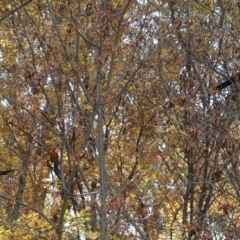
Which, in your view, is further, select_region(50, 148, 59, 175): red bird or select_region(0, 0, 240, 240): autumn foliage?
select_region(50, 148, 59, 175): red bird

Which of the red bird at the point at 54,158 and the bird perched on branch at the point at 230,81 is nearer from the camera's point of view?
the bird perched on branch at the point at 230,81

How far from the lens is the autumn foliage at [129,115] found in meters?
6.23

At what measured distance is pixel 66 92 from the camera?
7234 mm

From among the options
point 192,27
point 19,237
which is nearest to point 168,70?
point 192,27

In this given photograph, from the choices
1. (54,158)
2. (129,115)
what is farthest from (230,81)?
(54,158)

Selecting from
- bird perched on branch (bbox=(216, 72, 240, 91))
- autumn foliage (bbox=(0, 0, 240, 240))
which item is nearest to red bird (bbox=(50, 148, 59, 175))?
autumn foliage (bbox=(0, 0, 240, 240))

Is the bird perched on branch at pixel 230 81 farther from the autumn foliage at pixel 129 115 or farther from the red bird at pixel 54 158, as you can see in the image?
the red bird at pixel 54 158

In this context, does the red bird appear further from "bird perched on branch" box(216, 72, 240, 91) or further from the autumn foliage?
"bird perched on branch" box(216, 72, 240, 91)

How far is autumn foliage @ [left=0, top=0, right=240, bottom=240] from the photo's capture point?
6.23 metres

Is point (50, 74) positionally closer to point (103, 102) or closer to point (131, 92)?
point (103, 102)

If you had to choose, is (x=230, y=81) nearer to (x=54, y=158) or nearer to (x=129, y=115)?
(x=129, y=115)

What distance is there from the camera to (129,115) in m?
7.59

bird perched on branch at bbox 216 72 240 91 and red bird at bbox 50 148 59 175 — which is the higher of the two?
bird perched on branch at bbox 216 72 240 91

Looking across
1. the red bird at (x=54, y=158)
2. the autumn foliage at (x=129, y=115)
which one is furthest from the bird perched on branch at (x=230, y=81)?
the red bird at (x=54, y=158)
